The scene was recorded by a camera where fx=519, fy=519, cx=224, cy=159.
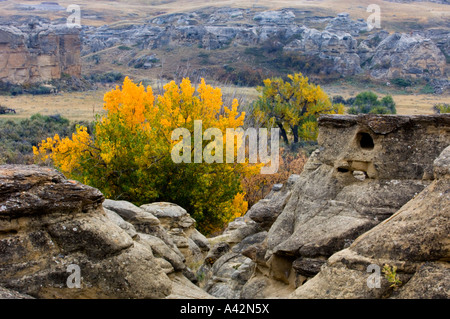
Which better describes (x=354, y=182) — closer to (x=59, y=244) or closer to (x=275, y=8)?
(x=59, y=244)

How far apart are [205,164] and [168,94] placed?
2517 mm

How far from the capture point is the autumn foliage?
15.1 meters

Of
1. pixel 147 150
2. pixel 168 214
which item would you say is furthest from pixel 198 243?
pixel 147 150

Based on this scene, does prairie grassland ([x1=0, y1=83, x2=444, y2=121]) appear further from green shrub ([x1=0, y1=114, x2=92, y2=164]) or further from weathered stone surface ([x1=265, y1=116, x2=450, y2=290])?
weathered stone surface ([x1=265, y1=116, x2=450, y2=290])

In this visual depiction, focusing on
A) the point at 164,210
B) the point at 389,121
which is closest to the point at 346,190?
the point at 389,121

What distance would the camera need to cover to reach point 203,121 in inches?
639

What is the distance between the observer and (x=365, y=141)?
25.9 ft

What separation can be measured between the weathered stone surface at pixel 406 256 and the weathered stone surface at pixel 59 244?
84.9 inches

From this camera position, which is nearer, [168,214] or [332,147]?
[332,147]

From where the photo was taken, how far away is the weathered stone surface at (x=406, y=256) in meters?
5.09

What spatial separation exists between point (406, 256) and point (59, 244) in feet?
12.7

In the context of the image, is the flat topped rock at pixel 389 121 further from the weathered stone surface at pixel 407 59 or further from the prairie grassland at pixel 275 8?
the prairie grassland at pixel 275 8

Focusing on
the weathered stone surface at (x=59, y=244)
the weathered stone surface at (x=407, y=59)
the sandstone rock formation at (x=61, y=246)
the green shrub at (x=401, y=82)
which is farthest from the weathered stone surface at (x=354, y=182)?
the weathered stone surface at (x=407, y=59)

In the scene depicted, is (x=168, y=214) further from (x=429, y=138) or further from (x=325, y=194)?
(x=429, y=138)
